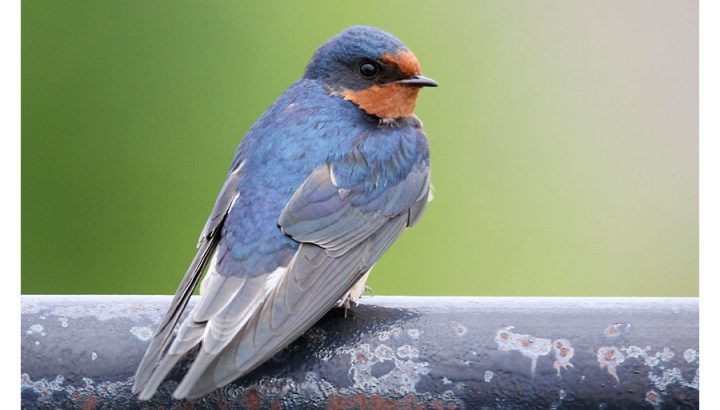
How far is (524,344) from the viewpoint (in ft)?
4.92

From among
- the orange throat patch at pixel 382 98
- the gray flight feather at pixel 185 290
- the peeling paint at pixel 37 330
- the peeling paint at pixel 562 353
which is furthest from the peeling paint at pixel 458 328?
the orange throat patch at pixel 382 98

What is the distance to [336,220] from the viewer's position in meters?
2.12

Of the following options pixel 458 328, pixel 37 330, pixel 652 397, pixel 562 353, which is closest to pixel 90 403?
pixel 37 330

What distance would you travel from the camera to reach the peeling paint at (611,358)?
4.79 ft

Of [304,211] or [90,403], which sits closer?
[90,403]

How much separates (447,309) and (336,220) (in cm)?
56

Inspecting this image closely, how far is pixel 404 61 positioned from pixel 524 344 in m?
1.05

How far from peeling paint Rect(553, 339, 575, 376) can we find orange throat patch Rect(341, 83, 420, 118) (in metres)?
1.02

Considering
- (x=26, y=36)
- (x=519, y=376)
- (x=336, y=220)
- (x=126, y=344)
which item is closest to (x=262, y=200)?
(x=336, y=220)

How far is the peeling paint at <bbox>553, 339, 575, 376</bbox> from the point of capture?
147cm

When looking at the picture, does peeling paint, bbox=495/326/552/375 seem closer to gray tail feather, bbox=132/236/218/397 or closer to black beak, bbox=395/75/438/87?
gray tail feather, bbox=132/236/218/397

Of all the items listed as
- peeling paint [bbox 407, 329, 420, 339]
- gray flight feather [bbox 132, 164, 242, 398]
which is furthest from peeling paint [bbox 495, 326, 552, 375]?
gray flight feather [bbox 132, 164, 242, 398]

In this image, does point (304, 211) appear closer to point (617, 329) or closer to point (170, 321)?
point (170, 321)

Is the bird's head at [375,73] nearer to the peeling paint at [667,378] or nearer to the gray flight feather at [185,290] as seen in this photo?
the gray flight feather at [185,290]
